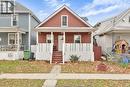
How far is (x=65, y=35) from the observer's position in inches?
1348

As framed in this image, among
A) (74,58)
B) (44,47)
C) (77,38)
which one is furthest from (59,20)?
(74,58)

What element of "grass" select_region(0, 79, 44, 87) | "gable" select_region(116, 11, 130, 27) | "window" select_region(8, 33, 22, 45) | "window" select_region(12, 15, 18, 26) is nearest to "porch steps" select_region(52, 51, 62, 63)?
"window" select_region(8, 33, 22, 45)

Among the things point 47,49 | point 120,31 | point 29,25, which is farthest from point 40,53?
point 120,31

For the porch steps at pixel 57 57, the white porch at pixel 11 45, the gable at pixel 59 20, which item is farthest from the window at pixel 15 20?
the porch steps at pixel 57 57

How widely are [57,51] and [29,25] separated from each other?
21.4ft

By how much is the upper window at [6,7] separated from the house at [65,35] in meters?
6.35

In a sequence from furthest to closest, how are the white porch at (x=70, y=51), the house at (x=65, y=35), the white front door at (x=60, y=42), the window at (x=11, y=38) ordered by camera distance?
the window at (x=11, y=38) < the white front door at (x=60, y=42) < the house at (x=65, y=35) < the white porch at (x=70, y=51)

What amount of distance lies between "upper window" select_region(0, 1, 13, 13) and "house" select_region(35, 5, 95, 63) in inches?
250

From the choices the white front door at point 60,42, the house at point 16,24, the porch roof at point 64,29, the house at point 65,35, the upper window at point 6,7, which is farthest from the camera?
the upper window at point 6,7

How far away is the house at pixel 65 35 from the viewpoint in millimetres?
30953

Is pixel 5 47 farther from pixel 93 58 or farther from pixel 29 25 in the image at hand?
pixel 93 58

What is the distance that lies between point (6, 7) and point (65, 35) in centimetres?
962

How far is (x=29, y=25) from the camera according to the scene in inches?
1454

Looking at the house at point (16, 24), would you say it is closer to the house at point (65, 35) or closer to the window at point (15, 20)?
the window at point (15, 20)
